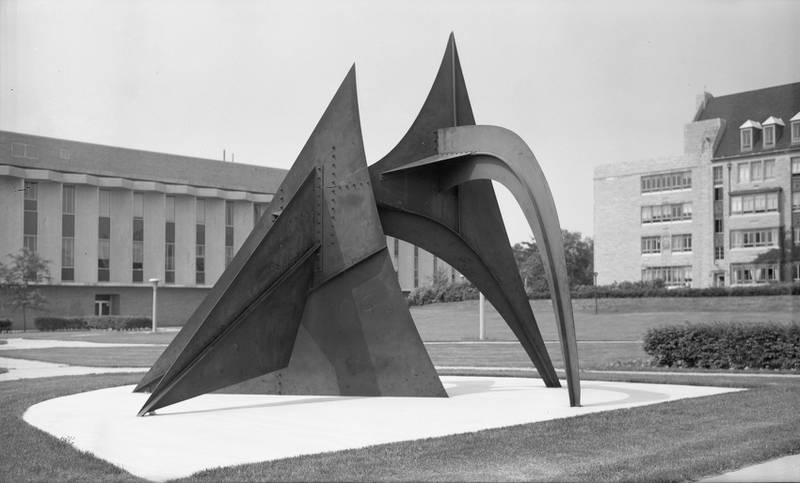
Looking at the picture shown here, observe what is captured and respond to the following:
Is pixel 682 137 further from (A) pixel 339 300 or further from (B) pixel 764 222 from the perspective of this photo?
(A) pixel 339 300

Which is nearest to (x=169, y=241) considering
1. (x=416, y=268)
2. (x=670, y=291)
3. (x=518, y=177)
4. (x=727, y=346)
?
(x=416, y=268)

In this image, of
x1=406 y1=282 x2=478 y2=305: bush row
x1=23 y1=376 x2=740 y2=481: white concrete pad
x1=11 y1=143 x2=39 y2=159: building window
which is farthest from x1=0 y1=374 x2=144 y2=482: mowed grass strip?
x1=406 y1=282 x2=478 y2=305: bush row

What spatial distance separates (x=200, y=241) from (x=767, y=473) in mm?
61463

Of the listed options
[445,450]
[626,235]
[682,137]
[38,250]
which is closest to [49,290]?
[38,250]

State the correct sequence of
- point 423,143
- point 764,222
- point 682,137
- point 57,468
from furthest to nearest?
point 682,137 → point 764,222 → point 423,143 → point 57,468

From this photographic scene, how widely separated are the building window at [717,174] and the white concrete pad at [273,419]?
184ft

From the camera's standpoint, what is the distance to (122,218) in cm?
6078

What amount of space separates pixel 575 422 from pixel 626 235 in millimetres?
64954

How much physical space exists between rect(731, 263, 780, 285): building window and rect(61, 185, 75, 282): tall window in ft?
159

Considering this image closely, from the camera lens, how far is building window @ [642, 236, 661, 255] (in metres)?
71.2

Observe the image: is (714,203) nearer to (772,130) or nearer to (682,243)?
(682,243)

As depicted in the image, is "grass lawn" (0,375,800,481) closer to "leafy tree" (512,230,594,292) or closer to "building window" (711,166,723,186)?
"building window" (711,166,723,186)

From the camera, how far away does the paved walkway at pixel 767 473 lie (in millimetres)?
7320

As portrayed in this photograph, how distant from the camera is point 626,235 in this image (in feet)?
240
